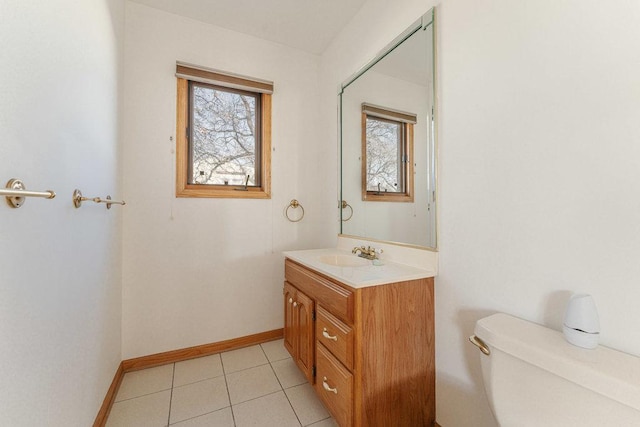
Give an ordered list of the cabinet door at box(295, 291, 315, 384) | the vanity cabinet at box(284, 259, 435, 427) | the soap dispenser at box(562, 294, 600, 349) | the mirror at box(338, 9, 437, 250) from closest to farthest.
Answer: the soap dispenser at box(562, 294, 600, 349)
the vanity cabinet at box(284, 259, 435, 427)
the mirror at box(338, 9, 437, 250)
the cabinet door at box(295, 291, 315, 384)

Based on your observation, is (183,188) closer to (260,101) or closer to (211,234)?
(211,234)

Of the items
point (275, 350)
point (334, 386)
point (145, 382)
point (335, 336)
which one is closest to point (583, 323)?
point (335, 336)

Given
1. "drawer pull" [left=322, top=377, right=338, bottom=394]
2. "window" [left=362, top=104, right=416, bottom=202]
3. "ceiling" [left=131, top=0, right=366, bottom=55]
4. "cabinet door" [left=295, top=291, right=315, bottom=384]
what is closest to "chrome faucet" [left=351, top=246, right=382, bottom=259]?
"window" [left=362, top=104, right=416, bottom=202]

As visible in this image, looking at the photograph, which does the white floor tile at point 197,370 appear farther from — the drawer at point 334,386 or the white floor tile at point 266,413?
the drawer at point 334,386

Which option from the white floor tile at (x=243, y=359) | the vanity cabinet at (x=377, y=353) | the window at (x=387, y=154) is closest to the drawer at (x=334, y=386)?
the vanity cabinet at (x=377, y=353)

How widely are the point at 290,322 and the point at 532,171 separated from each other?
1575 mm

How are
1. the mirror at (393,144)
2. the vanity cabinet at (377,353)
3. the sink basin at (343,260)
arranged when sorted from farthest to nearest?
the sink basin at (343,260) < the mirror at (393,144) < the vanity cabinet at (377,353)

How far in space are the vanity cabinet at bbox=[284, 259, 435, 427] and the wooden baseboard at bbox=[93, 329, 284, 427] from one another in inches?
38.3

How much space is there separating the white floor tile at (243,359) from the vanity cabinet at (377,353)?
2.45ft

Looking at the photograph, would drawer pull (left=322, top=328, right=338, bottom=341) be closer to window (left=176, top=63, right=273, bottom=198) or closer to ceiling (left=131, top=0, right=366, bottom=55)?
window (left=176, top=63, right=273, bottom=198)

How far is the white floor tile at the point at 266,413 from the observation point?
1.37 metres

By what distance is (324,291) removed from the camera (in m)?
1.34

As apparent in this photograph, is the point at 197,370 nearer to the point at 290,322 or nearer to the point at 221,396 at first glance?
the point at 221,396

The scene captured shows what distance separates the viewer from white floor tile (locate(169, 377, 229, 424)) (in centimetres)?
144
